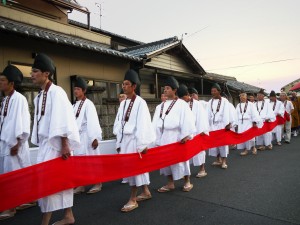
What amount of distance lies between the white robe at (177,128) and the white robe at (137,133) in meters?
0.83

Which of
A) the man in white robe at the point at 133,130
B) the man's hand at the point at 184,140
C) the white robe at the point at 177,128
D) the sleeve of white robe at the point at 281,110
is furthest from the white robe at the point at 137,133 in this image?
the sleeve of white robe at the point at 281,110

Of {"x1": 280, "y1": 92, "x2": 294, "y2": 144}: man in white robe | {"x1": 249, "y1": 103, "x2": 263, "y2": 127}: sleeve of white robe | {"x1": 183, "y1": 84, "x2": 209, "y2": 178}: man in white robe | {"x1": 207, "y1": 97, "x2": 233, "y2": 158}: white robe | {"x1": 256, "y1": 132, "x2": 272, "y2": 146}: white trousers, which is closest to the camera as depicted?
{"x1": 183, "y1": 84, "x2": 209, "y2": 178}: man in white robe

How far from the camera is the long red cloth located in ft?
10.9

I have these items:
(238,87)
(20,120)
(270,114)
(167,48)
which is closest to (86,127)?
(20,120)

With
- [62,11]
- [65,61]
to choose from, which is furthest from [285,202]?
[62,11]

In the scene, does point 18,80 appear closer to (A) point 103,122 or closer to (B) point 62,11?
(A) point 103,122

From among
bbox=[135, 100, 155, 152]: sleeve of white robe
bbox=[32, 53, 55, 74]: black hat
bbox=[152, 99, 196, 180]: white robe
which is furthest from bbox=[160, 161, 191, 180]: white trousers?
bbox=[32, 53, 55, 74]: black hat

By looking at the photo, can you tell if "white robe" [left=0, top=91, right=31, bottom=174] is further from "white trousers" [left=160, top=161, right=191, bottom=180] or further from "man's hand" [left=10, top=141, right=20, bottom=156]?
"white trousers" [left=160, top=161, right=191, bottom=180]

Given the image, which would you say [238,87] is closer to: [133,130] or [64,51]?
[64,51]

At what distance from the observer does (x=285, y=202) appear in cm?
432

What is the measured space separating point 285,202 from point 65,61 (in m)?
6.98

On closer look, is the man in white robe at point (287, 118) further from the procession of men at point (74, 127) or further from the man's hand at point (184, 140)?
the man's hand at point (184, 140)

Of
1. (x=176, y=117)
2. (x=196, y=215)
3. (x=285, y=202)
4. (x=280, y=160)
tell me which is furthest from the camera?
(x=280, y=160)

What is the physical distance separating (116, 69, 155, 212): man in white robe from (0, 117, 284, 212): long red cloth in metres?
0.17
